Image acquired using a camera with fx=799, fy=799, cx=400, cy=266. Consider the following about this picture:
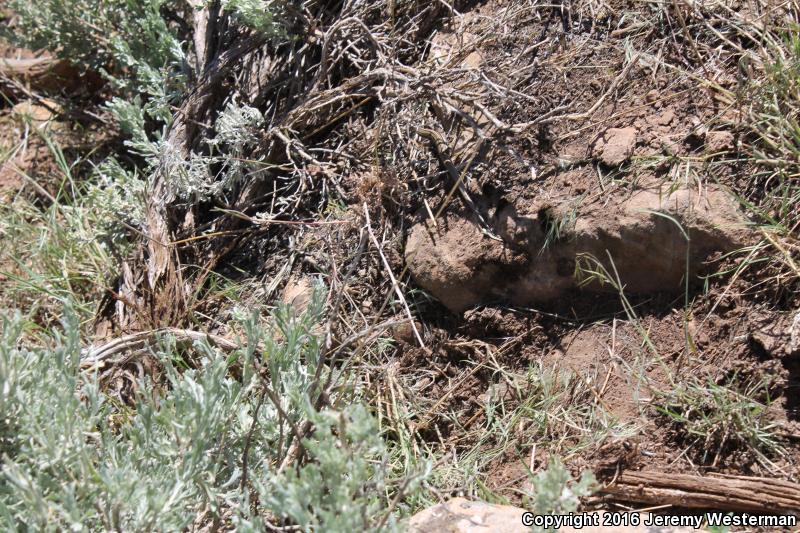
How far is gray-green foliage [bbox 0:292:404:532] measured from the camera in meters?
1.84

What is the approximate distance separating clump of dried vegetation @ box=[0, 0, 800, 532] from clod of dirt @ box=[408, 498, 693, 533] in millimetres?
92

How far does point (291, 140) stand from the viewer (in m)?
3.19

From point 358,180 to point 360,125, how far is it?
281 millimetres

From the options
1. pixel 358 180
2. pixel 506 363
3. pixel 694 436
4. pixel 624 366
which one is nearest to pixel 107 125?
pixel 358 180

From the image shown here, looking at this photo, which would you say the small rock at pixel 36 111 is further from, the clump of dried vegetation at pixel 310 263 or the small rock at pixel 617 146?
the small rock at pixel 617 146

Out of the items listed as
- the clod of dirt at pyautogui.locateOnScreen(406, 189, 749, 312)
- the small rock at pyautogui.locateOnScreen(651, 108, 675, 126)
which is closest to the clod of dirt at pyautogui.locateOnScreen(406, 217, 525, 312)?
the clod of dirt at pyautogui.locateOnScreen(406, 189, 749, 312)

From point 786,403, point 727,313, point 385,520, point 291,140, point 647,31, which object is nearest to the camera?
point 385,520

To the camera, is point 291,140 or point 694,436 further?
point 291,140

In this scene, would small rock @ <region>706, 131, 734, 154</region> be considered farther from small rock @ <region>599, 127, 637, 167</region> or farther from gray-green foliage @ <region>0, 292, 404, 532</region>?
gray-green foliage @ <region>0, 292, 404, 532</region>

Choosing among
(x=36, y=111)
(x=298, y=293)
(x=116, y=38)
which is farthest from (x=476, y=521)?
(x=36, y=111)

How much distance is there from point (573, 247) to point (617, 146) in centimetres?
38

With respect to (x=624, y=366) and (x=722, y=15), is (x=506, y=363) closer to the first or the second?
(x=624, y=366)

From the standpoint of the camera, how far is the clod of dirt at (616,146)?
8.76 feet

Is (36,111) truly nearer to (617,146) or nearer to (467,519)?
(617,146)
